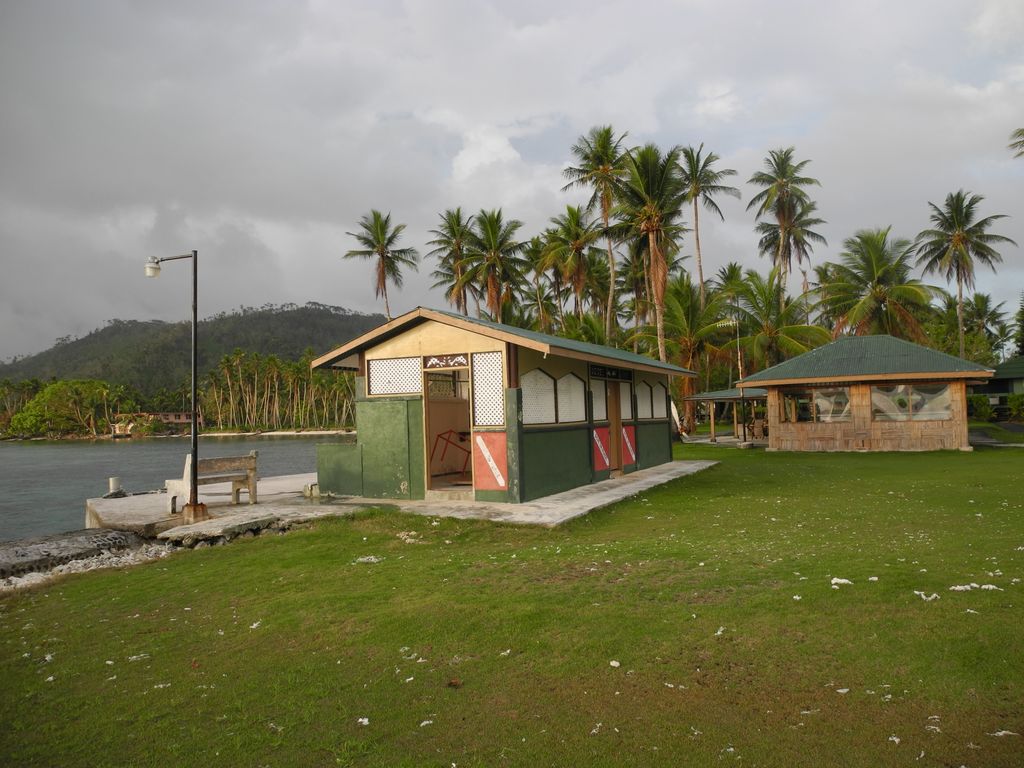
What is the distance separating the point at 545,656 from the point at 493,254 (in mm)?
37458

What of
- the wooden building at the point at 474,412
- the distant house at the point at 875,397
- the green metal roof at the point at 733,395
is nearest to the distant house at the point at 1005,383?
the green metal roof at the point at 733,395

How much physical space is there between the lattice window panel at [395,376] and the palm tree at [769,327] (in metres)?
26.5

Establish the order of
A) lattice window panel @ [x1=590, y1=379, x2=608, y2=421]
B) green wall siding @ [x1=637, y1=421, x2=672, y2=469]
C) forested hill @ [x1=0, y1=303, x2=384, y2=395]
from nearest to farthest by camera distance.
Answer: lattice window panel @ [x1=590, y1=379, x2=608, y2=421] → green wall siding @ [x1=637, y1=421, x2=672, y2=469] → forested hill @ [x1=0, y1=303, x2=384, y2=395]

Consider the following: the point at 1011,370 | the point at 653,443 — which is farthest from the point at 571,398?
the point at 1011,370

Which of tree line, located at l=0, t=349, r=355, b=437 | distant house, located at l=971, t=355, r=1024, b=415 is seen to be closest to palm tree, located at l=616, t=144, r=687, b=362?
distant house, located at l=971, t=355, r=1024, b=415

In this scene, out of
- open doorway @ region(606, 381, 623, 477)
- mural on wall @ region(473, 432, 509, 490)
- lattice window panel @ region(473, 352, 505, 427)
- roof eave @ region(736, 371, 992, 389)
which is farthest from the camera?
roof eave @ region(736, 371, 992, 389)

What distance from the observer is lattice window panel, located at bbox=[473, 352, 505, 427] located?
42.0 feet

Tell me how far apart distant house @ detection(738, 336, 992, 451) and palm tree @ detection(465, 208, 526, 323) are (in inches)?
748

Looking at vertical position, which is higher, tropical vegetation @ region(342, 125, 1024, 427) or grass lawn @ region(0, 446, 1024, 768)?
tropical vegetation @ region(342, 125, 1024, 427)

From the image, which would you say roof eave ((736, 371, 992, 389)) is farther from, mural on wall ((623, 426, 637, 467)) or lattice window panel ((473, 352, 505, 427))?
lattice window panel ((473, 352, 505, 427))

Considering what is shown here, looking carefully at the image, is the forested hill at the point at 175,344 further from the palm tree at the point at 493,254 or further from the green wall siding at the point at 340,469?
the green wall siding at the point at 340,469

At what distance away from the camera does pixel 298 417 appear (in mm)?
103750

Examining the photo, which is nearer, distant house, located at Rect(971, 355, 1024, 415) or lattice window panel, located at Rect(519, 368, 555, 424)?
lattice window panel, located at Rect(519, 368, 555, 424)

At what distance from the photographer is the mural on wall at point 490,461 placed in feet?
41.7
